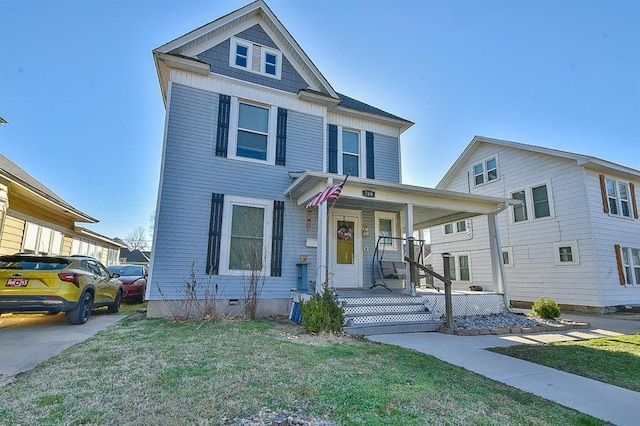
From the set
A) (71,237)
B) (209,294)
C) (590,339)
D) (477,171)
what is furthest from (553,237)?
(71,237)

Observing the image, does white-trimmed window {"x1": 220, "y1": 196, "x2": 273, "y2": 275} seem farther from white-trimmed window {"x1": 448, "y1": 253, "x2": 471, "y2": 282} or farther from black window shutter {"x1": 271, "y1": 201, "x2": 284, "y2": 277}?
white-trimmed window {"x1": 448, "y1": 253, "x2": 471, "y2": 282}

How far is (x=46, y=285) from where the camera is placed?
5914mm

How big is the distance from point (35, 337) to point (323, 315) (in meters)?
4.84

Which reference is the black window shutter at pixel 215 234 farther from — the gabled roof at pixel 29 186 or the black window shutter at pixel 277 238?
the gabled roof at pixel 29 186

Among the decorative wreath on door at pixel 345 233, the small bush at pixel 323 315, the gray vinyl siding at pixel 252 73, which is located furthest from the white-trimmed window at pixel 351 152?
the small bush at pixel 323 315

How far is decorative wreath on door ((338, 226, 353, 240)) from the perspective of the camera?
929 centimetres

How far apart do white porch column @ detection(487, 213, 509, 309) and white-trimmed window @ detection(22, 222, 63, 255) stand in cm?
1342

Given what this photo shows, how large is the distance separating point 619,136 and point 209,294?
16.8 metres

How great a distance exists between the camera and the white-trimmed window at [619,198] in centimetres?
1240

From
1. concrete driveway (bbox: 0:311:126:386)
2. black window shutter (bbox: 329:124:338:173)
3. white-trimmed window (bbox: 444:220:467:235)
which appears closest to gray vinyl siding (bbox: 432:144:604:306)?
white-trimmed window (bbox: 444:220:467:235)

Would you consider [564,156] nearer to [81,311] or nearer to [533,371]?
[533,371]

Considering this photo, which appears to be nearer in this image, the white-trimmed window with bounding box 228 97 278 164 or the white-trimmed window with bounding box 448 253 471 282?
the white-trimmed window with bounding box 228 97 278 164

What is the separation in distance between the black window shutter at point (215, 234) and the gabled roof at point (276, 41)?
340 centimetres

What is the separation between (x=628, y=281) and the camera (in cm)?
1203
